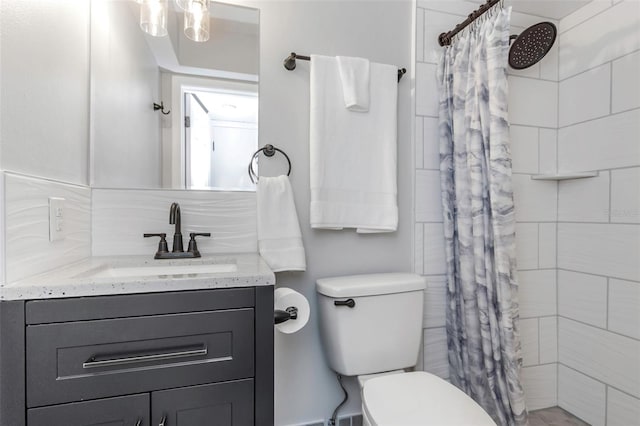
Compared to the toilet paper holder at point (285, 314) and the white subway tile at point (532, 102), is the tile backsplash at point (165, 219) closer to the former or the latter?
the toilet paper holder at point (285, 314)

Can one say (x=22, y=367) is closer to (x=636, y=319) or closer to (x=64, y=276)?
(x=64, y=276)

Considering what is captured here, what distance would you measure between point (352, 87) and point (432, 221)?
2.40ft

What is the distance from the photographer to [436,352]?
1610 mm

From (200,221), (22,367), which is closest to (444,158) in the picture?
(200,221)

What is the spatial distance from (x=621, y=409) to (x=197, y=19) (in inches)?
93.1

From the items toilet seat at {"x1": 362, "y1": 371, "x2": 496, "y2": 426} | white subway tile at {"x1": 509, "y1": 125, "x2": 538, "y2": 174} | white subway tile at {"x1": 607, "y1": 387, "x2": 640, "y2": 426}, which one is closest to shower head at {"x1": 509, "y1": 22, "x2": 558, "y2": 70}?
white subway tile at {"x1": 509, "y1": 125, "x2": 538, "y2": 174}

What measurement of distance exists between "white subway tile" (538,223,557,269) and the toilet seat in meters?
0.97

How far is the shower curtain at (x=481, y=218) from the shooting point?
4.21 feet

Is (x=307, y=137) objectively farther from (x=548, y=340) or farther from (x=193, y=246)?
(x=548, y=340)

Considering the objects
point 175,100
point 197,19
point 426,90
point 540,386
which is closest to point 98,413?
point 175,100

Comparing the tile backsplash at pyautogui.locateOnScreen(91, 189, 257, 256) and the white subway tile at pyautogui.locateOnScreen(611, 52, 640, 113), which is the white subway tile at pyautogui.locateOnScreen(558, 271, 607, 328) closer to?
the white subway tile at pyautogui.locateOnScreen(611, 52, 640, 113)

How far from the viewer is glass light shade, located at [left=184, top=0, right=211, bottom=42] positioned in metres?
1.27

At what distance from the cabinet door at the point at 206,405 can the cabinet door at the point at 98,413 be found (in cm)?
3

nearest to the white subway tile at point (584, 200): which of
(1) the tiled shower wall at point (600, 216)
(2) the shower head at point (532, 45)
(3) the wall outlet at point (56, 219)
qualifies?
(1) the tiled shower wall at point (600, 216)
